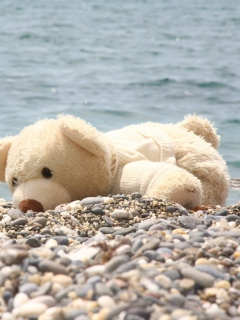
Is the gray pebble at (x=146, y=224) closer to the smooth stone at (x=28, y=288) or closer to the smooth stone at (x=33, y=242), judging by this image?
the smooth stone at (x=33, y=242)

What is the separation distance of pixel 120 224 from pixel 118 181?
0.65 meters

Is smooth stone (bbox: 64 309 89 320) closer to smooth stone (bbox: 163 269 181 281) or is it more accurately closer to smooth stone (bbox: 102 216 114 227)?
smooth stone (bbox: 163 269 181 281)

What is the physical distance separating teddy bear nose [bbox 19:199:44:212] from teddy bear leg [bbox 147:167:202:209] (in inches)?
23.1

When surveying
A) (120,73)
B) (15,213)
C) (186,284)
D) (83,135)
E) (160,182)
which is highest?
(83,135)

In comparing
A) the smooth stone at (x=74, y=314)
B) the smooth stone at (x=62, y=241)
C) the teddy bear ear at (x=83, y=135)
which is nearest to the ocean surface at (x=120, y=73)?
the teddy bear ear at (x=83, y=135)

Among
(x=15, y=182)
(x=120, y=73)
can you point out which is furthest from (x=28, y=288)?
(x=120, y=73)

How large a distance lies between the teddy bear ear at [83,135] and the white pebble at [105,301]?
1.64 m

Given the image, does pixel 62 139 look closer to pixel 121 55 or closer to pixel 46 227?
pixel 46 227

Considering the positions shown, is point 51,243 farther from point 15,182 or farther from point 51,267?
point 15,182

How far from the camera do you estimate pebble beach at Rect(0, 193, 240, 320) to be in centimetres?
187

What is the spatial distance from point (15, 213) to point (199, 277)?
147cm

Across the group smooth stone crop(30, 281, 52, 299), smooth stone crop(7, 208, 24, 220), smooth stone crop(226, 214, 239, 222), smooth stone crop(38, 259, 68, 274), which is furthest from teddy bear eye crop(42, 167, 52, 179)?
smooth stone crop(30, 281, 52, 299)

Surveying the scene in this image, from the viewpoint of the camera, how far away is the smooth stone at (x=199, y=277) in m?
2.00

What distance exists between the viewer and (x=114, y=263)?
2059mm
